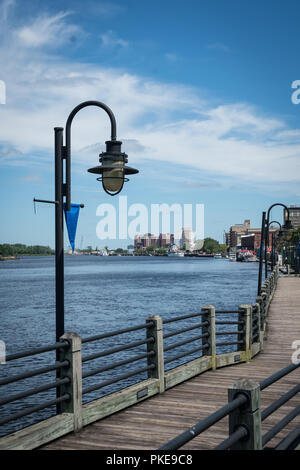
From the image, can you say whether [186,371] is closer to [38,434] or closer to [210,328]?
[210,328]

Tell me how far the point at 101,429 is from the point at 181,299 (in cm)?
5504

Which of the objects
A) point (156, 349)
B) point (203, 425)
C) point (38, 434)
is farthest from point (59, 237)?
point (203, 425)

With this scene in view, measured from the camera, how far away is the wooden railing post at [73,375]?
8.14 metres

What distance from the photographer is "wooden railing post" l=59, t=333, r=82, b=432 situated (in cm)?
814

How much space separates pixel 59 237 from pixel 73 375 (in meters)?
2.35

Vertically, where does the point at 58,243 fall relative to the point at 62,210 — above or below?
below

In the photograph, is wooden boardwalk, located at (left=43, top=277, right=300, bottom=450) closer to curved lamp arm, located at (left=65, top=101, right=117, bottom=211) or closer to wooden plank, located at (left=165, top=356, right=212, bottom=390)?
wooden plank, located at (left=165, top=356, right=212, bottom=390)

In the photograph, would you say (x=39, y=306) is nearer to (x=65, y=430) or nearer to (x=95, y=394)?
(x=95, y=394)

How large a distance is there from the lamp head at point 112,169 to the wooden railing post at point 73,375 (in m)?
2.63

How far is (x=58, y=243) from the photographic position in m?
8.96

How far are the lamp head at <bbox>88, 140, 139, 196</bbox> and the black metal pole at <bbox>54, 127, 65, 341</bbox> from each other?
584 millimetres

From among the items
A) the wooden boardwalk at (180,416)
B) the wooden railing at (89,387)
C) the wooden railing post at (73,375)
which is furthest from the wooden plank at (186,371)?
the wooden railing post at (73,375)

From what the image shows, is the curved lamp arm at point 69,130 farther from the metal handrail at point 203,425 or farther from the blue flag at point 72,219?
the metal handrail at point 203,425
